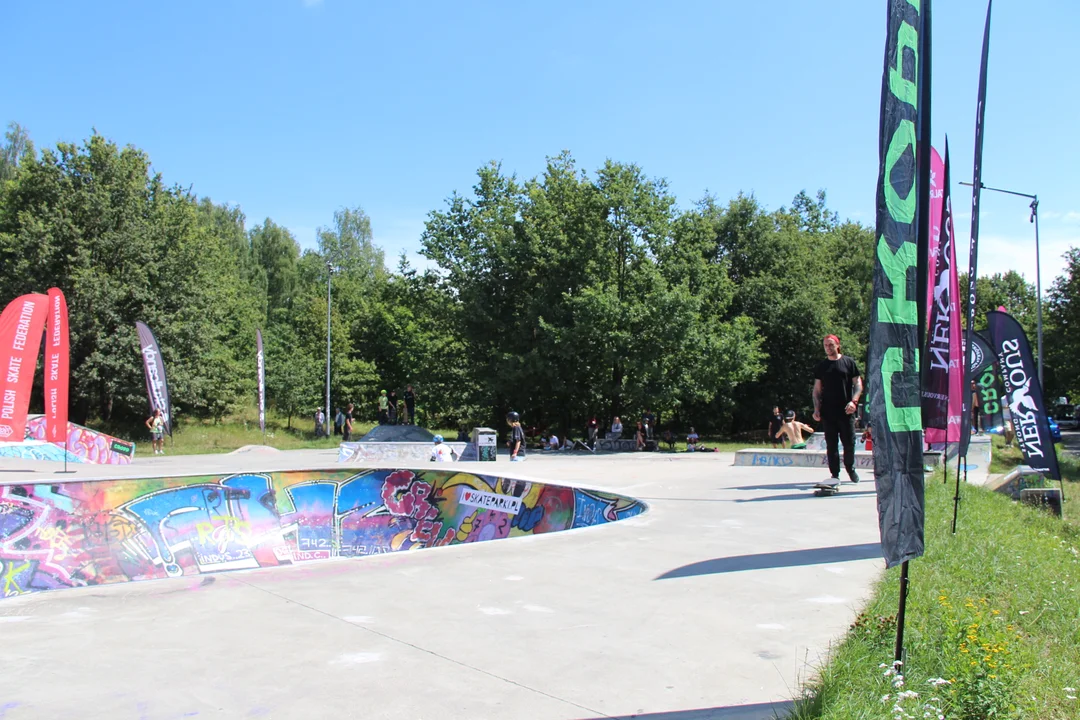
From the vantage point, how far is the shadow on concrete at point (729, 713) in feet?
9.78

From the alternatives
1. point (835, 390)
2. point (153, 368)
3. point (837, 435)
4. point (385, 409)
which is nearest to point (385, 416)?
point (385, 409)

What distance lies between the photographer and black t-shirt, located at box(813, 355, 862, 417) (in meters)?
9.00

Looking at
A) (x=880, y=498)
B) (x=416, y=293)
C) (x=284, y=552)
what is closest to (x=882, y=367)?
(x=880, y=498)

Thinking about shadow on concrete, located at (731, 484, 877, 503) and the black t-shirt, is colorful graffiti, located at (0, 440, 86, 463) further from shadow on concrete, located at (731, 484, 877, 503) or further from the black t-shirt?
the black t-shirt

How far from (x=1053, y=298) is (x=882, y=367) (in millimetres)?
39834

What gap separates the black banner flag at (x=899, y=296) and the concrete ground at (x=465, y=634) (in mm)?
927

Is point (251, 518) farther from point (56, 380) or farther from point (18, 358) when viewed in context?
point (18, 358)

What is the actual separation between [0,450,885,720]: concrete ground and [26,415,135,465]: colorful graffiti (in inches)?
715

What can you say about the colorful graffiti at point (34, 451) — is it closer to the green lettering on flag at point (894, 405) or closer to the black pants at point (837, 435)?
the black pants at point (837, 435)

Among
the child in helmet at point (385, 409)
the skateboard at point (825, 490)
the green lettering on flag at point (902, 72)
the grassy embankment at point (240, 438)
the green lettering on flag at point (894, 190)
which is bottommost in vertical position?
the grassy embankment at point (240, 438)

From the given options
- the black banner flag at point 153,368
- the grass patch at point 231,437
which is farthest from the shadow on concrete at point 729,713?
the grass patch at point 231,437

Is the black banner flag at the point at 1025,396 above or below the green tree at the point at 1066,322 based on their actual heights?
below

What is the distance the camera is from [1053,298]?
1414 inches

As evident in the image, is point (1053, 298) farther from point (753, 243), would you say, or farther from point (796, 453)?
point (796, 453)
